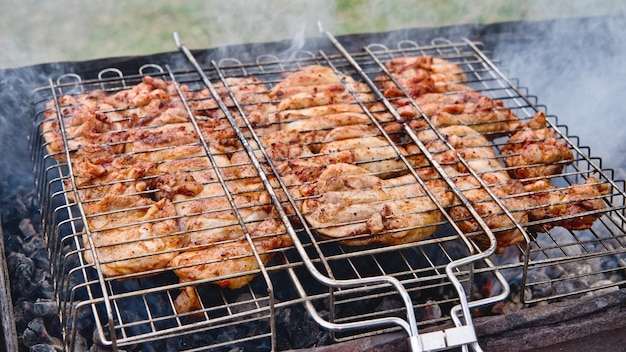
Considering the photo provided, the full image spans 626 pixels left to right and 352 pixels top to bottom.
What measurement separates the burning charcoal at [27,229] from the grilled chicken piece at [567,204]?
10.5ft

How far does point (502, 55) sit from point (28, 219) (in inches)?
174

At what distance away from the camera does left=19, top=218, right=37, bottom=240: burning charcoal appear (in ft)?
14.0

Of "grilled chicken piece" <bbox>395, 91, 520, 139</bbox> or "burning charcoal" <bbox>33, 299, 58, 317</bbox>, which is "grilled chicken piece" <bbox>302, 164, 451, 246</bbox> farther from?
"burning charcoal" <bbox>33, 299, 58, 317</bbox>

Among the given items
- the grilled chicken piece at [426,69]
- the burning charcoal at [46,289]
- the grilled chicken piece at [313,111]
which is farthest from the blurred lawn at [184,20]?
the burning charcoal at [46,289]

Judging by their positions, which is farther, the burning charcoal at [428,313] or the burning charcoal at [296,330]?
the burning charcoal at [428,313]

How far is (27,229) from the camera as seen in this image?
14.1 ft

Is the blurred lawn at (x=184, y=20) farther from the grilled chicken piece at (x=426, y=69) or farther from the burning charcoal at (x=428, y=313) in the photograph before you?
the burning charcoal at (x=428, y=313)

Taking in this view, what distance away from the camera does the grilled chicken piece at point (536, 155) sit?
405 centimetres

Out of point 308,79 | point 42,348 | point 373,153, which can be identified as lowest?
point 42,348

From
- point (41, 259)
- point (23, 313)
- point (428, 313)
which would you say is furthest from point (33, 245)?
point (428, 313)

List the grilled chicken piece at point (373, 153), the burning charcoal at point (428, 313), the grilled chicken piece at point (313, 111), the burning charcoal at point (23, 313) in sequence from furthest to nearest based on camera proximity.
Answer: the grilled chicken piece at point (313, 111) < the grilled chicken piece at point (373, 153) < the burning charcoal at point (428, 313) < the burning charcoal at point (23, 313)

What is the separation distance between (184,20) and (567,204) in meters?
6.94

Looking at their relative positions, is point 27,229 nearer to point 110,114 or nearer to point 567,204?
point 110,114

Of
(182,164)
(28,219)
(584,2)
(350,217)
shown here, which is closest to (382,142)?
(350,217)
